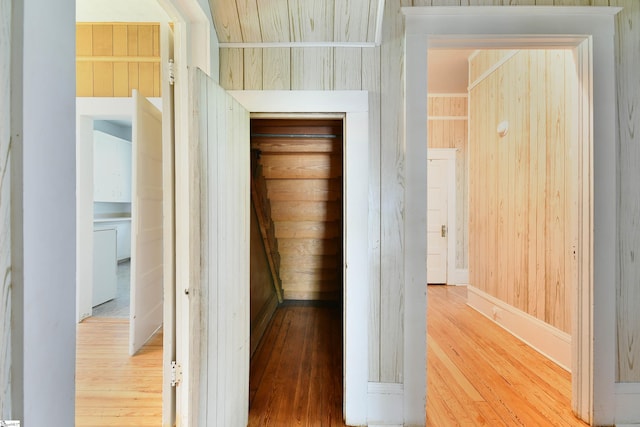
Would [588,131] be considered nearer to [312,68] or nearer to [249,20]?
[312,68]

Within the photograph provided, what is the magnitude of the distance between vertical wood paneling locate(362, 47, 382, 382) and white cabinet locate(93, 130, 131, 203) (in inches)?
171

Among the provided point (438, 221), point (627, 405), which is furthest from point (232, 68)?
point (438, 221)

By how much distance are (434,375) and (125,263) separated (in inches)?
249

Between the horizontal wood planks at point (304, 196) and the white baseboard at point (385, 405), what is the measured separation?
1734mm

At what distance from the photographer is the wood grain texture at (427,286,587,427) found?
1713 mm

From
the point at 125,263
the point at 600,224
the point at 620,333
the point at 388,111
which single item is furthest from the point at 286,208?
the point at 125,263

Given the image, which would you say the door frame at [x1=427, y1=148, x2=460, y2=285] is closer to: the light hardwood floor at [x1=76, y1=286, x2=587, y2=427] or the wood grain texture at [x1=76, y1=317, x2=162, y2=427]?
the light hardwood floor at [x1=76, y1=286, x2=587, y2=427]

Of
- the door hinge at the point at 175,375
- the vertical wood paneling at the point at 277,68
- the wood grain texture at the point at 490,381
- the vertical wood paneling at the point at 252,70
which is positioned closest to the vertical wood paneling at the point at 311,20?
the vertical wood paneling at the point at 277,68

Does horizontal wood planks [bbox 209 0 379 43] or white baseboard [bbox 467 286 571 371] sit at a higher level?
horizontal wood planks [bbox 209 0 379 43]

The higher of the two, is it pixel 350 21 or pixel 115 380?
pixel 350 21

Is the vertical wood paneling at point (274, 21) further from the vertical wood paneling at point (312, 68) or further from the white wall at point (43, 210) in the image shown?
the white wall at point (43, 210)

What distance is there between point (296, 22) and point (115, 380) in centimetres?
270

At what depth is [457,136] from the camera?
4684 mm

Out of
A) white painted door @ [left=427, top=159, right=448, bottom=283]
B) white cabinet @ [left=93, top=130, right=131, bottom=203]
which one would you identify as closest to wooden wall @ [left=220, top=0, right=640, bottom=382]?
white painted door @ [left=427, top=159, right=448, bottom=283]
